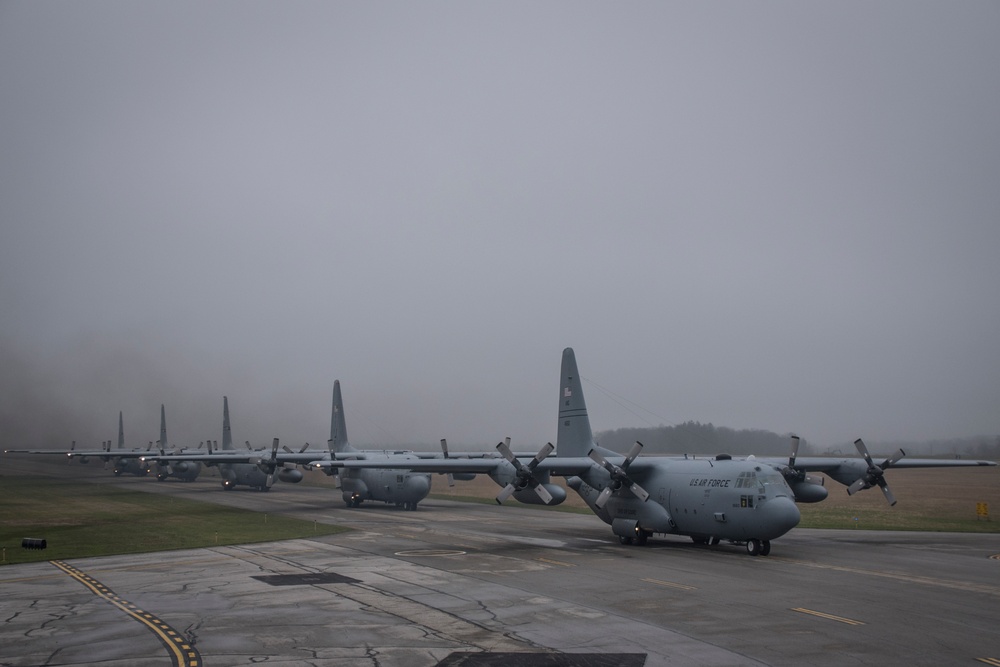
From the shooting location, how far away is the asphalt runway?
53.2ft

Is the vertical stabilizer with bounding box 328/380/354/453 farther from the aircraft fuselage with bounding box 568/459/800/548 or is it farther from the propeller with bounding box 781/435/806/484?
the propeller with bounding box 781/435/806/484

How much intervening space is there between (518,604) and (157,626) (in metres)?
9.37

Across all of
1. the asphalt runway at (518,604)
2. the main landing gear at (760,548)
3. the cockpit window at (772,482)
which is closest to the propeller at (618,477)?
the asphalt runway at (518,604)

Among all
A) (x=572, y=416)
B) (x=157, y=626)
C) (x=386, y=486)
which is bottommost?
(x=386, y=486)

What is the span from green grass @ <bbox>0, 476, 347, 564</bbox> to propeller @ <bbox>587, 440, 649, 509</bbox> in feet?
52.1

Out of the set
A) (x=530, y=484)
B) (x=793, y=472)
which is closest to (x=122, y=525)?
(x=530, y=484)

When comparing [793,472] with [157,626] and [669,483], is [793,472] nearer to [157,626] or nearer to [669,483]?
[669,483]

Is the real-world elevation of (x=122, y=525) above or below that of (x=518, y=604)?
below

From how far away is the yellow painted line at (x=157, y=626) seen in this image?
15727 millimetres

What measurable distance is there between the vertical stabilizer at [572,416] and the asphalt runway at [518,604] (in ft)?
19.1

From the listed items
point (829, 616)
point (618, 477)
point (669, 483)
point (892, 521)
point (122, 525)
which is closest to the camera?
point (829, 616)

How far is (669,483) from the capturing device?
3444 centimetres

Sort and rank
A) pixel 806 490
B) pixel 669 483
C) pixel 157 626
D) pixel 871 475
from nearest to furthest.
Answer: pixel 157 626, pixel 669 483, pixel 871 475, pixel 806 490

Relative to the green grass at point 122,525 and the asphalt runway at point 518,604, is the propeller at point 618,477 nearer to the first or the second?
the asphalt runway at point 518,604
